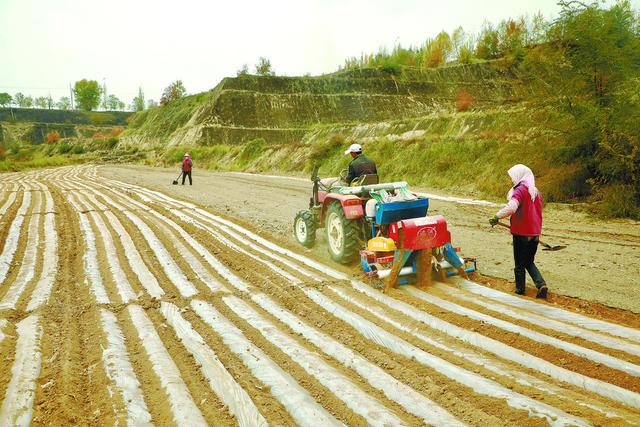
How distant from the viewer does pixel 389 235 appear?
5402 mm

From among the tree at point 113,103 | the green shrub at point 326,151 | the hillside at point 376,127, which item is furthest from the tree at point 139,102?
the green shrub at point 326,151

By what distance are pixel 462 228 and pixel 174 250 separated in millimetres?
5467

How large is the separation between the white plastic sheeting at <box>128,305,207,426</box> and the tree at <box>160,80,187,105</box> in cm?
6750

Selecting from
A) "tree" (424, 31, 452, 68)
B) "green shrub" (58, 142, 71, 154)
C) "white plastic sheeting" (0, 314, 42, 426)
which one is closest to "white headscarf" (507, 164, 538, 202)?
"white plastic sheeting" (0, 314, 42, 426)

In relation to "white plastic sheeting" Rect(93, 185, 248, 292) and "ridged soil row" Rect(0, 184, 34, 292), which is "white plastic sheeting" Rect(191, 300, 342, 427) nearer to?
"white plastic sheeting" Rect(93, 185, 248, 292)

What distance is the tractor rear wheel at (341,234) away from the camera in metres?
5.94

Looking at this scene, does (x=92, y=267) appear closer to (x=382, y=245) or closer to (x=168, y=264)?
(x=168, y=264)

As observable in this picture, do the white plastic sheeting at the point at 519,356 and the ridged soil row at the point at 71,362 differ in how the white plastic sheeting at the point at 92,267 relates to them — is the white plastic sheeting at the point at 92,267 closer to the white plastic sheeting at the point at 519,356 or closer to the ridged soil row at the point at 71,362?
the ridged soil row at the point at 71,362

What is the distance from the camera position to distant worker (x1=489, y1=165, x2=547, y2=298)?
483cm

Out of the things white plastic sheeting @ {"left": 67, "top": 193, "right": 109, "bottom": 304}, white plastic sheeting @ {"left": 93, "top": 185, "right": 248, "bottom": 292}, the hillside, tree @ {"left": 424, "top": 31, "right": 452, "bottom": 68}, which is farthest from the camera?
tree @ {"left": 424, "top": 31, "right": 452, "bottom": 68}

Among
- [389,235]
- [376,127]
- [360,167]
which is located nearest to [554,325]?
[389,235]

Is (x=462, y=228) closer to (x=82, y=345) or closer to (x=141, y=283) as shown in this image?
(x=141, y=283)

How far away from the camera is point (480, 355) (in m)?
3.62

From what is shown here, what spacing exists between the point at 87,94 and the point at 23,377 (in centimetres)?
12504
